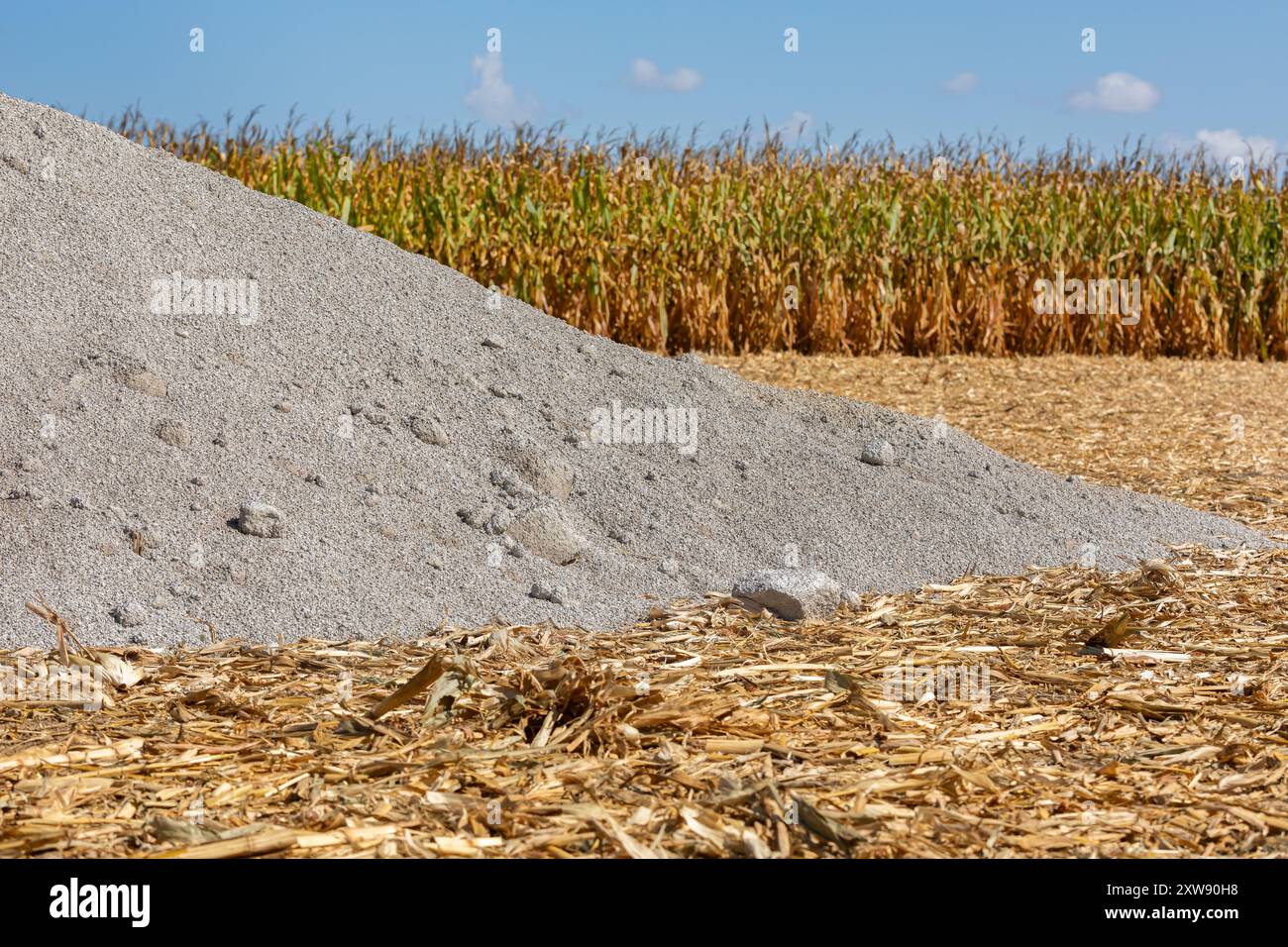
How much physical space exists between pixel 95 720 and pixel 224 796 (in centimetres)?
59

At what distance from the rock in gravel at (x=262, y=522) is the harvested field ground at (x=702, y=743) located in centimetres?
50

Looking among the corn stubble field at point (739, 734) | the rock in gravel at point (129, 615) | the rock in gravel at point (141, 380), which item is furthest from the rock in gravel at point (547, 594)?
the rock in gravel at point (141, 380)

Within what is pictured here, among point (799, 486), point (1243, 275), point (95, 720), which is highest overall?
point (1243, 275)

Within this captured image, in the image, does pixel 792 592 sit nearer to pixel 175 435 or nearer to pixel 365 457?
pixel 365 457

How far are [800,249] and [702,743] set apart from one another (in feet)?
25.3

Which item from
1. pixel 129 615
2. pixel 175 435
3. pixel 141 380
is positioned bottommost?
pixel 129 615

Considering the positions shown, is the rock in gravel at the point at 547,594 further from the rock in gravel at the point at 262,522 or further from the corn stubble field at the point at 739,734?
the rock in gravel at the point at 262,522

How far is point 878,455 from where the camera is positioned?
4.92 m

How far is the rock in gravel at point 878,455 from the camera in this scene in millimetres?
4914

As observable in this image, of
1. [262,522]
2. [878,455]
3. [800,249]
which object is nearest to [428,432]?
[262,522]

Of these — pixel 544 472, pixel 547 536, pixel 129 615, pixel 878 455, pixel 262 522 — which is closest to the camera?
pixel 129 615
